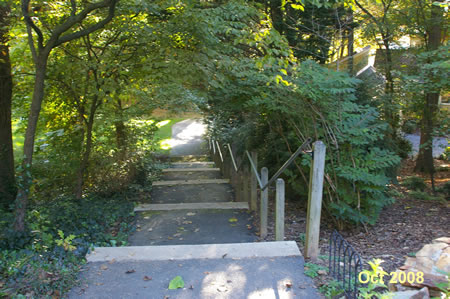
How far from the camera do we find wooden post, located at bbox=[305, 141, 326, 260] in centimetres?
384

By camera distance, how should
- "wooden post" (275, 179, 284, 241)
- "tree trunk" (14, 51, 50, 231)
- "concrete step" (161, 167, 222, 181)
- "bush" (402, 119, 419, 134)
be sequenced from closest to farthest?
"tree trunk" (14, 51, 50, 231)
"wooden post" (275, 179, 284, 241)
"bush" (402, 119, 419, 134)
"concrete step" (161, 167, 222, 181)

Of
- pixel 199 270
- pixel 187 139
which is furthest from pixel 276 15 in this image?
pixel 187 139

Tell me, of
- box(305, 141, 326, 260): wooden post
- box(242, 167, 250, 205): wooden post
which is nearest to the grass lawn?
box(242, 167, 250, 205): wooden post

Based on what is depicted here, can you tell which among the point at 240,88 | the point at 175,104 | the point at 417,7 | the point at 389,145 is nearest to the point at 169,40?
the point at 240,88

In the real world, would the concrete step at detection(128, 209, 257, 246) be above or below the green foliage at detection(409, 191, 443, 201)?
below

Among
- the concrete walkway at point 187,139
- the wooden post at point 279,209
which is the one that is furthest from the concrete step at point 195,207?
the concrete walkway at point 187,139

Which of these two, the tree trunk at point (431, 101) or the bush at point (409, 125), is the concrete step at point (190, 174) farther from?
the tree trunk at point (431, 101)

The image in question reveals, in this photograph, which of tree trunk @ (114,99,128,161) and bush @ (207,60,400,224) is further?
tree trunk @ (114,99,128,161)

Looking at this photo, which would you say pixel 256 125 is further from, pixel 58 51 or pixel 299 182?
pixel 58 51

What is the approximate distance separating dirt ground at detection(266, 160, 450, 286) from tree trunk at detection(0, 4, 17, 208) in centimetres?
460

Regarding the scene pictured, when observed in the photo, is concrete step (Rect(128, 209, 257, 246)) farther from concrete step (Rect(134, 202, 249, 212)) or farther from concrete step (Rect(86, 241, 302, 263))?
concrete step (Rect(86, 241, 302, 263))

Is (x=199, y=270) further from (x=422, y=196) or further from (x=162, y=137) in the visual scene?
(x=162, y=137)

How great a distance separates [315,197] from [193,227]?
2.88 meters

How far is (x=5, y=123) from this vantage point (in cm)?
676
